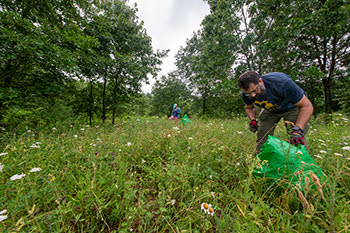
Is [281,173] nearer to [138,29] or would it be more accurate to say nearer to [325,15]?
[325,15]

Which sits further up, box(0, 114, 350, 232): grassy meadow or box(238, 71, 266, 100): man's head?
box(238, 71, 266, 100): man's head

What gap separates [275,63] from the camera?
25.8 feet

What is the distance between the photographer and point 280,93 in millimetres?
2062

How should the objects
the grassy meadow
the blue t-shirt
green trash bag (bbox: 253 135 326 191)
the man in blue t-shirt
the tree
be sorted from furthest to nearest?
1. the tree
2. the blue t-shirt
3. the man in blue t-shirt
4. green trash bag (bbox: 253 135 326 191)
5. the grassy meadow

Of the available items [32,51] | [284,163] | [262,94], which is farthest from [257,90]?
[32,51]

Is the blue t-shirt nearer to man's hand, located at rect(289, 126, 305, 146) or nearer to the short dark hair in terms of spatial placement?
the short dark hair

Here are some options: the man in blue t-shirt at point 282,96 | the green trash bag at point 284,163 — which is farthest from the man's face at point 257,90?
the green trash bag at point 284,163

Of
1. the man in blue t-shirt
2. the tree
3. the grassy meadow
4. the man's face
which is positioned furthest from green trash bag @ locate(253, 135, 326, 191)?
the tree

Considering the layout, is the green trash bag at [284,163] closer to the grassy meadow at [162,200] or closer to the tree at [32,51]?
the grassy meadow at [162,200]

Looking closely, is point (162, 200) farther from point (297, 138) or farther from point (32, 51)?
point (32, 51)

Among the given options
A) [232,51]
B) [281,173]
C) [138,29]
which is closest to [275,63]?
[232,51]

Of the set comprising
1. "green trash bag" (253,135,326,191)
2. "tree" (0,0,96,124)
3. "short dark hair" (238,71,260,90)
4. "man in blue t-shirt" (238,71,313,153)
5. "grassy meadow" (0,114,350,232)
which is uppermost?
"tree" (0,0,96,124)

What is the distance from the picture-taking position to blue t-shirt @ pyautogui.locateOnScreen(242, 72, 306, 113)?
77.0 inches

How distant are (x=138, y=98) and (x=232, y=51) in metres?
6.71
